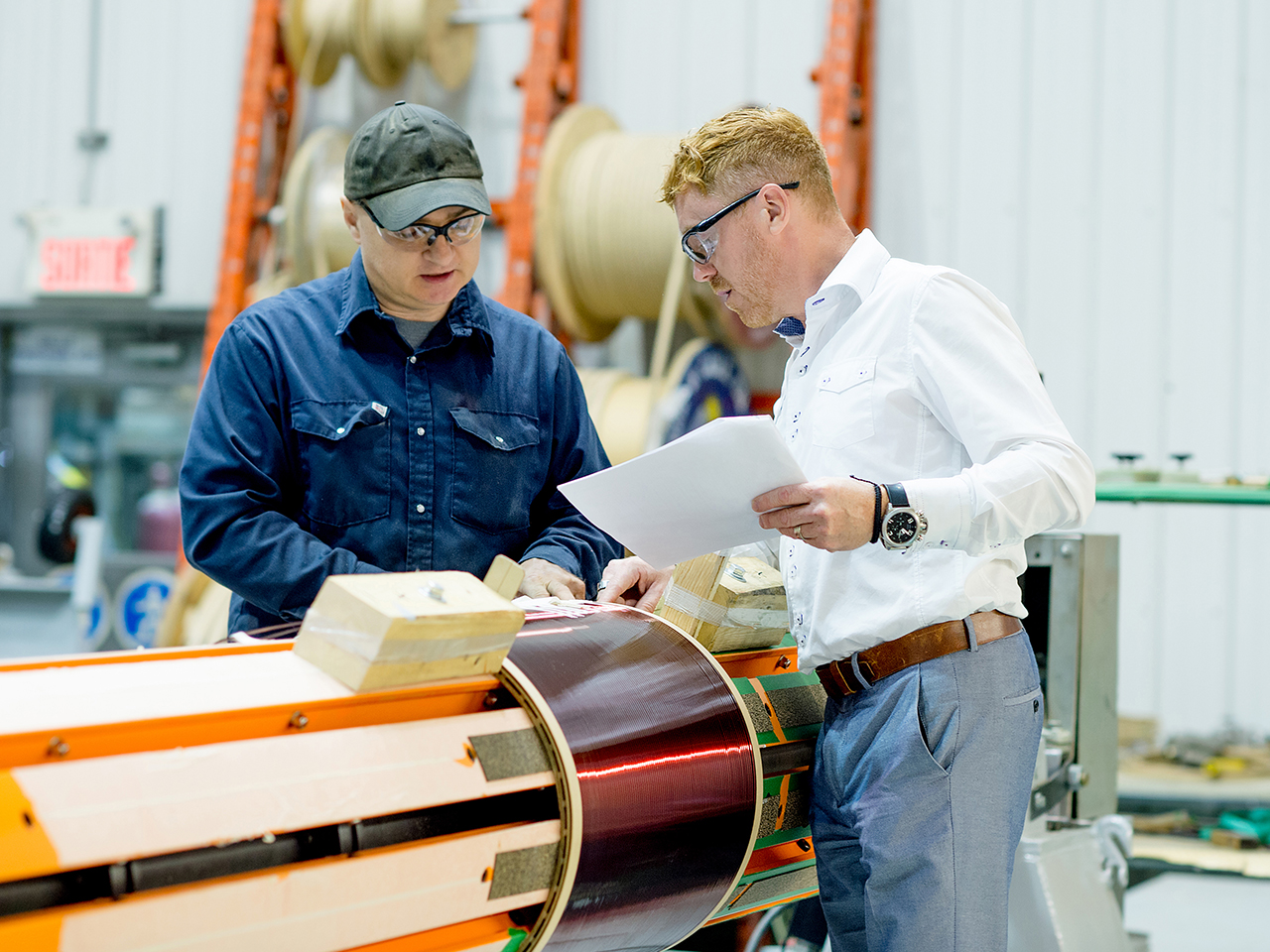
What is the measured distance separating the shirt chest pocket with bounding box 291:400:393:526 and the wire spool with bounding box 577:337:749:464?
2.65 metres

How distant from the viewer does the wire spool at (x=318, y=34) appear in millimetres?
5438

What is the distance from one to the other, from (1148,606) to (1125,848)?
243 centimetres

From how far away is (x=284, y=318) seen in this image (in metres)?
1.92

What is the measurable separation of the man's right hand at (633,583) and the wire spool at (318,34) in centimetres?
427

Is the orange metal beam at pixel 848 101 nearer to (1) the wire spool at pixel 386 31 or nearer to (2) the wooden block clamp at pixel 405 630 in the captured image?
(1) the wire spool at pixel 386 31

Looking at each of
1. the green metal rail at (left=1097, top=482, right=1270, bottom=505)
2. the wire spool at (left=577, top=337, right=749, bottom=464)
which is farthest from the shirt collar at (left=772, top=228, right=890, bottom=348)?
the wire spool at (left=577, top=337, right=749, bottom=464)

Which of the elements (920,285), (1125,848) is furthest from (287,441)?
(1125,848)

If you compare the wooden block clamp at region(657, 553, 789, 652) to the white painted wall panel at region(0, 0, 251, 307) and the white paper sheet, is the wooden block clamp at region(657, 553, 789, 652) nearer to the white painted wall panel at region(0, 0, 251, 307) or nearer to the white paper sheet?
the white paper sheet

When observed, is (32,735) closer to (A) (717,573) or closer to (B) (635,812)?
(B) (635,812)

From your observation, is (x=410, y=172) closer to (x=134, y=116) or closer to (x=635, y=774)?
(x=635, y=774)

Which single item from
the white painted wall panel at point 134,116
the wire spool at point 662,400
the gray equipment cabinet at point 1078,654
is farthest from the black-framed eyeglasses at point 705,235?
the white painted wall panel at point 134,116

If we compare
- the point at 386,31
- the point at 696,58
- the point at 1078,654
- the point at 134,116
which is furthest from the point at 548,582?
the point at 134,116

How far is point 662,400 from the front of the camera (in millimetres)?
4688

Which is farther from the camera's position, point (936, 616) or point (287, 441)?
point (287, 441)
